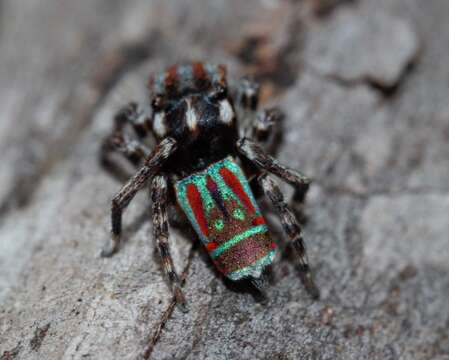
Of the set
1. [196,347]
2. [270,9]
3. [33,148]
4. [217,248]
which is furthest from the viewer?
[270,9]

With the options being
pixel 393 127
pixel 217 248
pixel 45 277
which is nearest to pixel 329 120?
pixel 393 127

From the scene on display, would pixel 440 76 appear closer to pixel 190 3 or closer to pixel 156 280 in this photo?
pixel 190 3

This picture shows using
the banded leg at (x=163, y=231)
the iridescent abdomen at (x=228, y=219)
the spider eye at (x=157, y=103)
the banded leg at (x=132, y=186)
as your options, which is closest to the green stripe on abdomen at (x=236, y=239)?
the iridescent abdomen at (x=228, y=219)

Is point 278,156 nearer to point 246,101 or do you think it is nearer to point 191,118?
point 246,101

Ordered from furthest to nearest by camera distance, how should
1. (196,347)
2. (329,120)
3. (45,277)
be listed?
(329,120)
(45,277)
(196,347)

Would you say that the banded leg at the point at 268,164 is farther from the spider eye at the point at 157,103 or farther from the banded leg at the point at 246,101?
the spider eye at the point at 157,103

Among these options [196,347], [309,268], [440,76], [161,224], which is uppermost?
[161,224]

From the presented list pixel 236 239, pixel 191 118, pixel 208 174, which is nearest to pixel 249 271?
pixel 236 239
